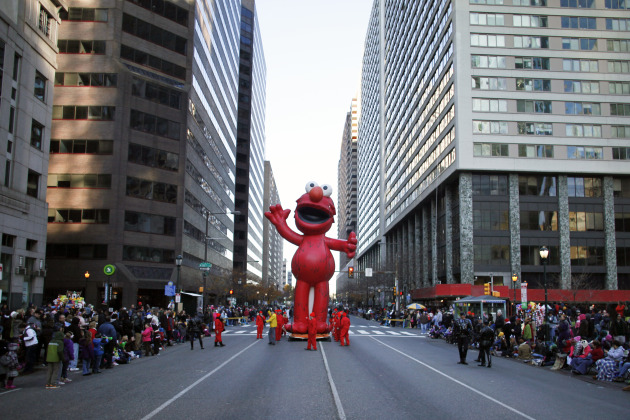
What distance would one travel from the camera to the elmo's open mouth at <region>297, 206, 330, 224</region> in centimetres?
2598

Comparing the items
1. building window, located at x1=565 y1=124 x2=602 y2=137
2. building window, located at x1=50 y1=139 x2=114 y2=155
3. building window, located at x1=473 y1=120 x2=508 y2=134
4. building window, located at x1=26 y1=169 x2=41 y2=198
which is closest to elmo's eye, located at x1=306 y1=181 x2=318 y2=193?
building window, located at x1=26 y1=169 x2=41 y2=198

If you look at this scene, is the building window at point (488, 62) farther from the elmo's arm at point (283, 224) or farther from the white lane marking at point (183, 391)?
the white lane marking at point (183, 391)

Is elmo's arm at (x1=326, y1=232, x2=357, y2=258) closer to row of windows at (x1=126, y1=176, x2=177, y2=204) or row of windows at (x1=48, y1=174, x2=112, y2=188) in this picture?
row of windows at (x1=126, y1=176, x2=177, y2=204)

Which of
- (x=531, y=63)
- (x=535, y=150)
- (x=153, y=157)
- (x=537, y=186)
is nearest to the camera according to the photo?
(x=153, y=157)

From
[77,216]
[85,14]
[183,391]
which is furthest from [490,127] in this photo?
[183,391]

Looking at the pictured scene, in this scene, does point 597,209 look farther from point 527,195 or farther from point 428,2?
point 428,2

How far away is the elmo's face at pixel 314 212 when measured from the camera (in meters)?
25.6

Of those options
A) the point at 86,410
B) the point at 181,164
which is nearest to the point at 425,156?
the point at 181,164

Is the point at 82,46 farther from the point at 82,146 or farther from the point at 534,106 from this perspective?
the point at 534,106

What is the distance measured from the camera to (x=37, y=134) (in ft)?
119

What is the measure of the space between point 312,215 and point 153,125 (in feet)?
103

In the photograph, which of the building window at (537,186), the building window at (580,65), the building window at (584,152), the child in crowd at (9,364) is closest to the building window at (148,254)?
the child in crowd at (9,364)

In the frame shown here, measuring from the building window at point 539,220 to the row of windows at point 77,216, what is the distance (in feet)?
140

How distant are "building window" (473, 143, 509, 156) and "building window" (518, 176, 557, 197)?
3.72 m
